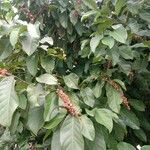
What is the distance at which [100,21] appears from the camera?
1.55 m

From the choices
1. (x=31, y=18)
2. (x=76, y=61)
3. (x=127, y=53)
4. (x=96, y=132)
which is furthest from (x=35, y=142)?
(x=31, y=18)

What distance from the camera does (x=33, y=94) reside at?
3.97ft

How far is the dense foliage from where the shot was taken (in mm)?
1186

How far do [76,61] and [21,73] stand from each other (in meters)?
0.73

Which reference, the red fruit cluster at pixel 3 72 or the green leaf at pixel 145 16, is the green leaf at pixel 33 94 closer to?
the red fruit cluster at pixel 3 72

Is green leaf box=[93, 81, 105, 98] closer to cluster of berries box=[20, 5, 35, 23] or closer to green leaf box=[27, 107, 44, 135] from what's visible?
green leaf box=[27, 107, 44, 135]

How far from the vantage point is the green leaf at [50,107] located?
1180 mm

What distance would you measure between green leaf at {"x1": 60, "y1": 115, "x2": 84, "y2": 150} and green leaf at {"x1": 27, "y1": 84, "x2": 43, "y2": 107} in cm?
14

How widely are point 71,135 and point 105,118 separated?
160mm

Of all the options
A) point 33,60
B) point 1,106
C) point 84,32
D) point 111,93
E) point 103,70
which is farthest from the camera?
point 84,32

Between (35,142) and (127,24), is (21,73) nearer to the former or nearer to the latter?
(35,142)

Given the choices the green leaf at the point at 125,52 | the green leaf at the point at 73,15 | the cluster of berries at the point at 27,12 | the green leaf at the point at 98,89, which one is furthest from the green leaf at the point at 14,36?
the cluster of berries at the point at 27,12

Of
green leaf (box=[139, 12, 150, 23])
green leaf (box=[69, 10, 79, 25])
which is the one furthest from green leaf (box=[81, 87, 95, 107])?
green leaf (box=[69, 10, 79, 25])

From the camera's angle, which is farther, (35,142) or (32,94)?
(35,142)
